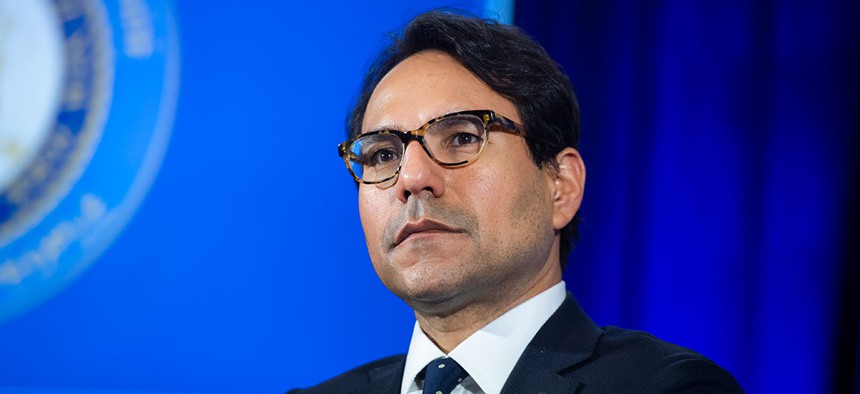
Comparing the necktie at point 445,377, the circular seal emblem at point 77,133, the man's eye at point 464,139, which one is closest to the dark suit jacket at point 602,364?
the necktie at point 445,377

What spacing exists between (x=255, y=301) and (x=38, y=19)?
3.67 ft

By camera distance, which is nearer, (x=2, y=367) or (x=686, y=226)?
(x=686, y=226)

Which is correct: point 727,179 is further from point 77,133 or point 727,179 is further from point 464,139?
point 77,133

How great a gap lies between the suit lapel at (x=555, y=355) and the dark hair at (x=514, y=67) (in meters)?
0.28

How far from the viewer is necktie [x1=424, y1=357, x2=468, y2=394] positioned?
1.63 m

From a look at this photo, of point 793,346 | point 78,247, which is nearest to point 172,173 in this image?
point 78,247

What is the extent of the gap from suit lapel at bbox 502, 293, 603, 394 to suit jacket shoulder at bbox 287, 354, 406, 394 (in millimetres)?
350

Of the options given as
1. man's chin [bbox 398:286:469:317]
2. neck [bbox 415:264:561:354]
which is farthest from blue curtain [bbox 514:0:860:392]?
man's chin [bbox 398:286:469:317]

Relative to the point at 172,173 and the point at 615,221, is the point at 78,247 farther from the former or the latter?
the point at 615,221

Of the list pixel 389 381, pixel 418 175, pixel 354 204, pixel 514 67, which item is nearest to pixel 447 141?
pixel 418 175

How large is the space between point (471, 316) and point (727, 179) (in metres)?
1.01

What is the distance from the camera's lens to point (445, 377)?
1.63 meters

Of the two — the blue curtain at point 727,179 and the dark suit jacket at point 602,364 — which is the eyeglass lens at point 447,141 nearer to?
the dark suit jacket at point 602,364

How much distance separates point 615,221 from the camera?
8.14 feet
